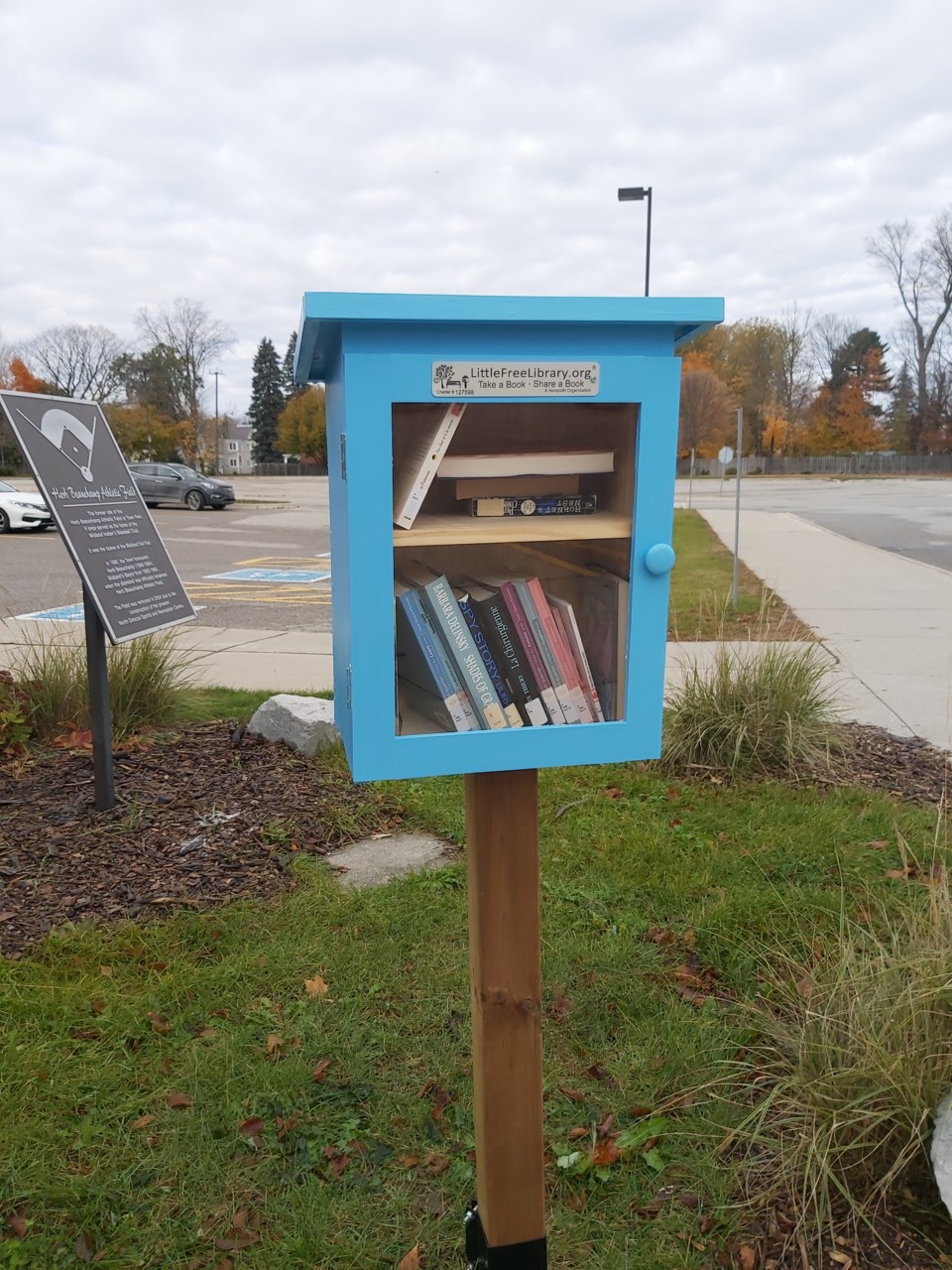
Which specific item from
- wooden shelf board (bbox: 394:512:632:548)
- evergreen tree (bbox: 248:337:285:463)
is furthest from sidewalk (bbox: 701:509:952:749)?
evergreen tree (bbox: 248:337:285:463)

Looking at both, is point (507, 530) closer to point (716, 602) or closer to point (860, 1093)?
point (860, 1093)

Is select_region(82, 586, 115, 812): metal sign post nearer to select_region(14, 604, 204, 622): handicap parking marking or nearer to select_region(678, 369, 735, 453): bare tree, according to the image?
select_region(14, 604, 204, 622): handicap parking marking

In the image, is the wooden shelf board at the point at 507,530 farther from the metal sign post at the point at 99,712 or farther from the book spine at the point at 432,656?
the metal sign post at the point at 99,712

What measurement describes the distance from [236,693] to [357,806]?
2349mm

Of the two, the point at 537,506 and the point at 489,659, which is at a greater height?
the point at 537,506

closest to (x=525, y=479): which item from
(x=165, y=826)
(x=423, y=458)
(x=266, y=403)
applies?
(x=423, y=458)

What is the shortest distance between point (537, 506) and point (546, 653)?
261 mm

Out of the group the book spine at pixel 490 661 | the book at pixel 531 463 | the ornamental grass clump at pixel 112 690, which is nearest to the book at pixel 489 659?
the book spine at pixel 490 661

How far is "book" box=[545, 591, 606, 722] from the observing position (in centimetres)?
169

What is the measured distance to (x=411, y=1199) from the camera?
2.29 m

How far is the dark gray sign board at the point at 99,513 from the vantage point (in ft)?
13.8

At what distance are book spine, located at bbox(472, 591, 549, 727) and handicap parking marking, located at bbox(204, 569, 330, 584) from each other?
39.0ft

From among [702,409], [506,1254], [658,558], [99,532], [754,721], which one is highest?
[702,409]

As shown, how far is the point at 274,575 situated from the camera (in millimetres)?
14055
